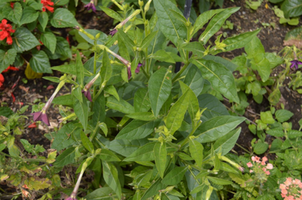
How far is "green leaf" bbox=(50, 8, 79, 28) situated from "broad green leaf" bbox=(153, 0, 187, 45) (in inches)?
49.6

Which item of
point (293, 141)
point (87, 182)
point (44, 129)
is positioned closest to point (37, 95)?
point (44, 129)

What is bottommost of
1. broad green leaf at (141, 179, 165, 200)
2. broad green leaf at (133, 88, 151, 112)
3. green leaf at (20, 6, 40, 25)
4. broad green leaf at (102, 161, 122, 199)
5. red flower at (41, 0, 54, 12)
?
broad green leaf at (141, 179, 165, 200)

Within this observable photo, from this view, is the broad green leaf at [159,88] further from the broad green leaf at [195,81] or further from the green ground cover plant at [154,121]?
the broad green leaf at [195,81]

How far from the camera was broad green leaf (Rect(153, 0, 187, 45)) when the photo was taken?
1.46 m

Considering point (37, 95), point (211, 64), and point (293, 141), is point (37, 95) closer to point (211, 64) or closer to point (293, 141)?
point (211, 64)

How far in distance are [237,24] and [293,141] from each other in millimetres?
1703

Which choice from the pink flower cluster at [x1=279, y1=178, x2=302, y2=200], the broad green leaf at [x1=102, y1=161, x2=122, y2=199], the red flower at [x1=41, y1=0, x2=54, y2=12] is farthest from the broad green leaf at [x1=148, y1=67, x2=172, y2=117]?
the red flower at [x1=41, y1=0, x2=54, y2=12]

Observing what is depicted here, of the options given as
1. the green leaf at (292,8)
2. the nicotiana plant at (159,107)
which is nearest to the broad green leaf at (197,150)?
the nicotiana plant at (159,107)

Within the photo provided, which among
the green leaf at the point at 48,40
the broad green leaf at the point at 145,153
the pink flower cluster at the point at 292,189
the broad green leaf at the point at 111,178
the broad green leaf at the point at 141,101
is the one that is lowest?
the pink flower cluster at the point at 292,189

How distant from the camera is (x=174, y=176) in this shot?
1.52 m

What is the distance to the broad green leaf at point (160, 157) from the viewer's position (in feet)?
4.17

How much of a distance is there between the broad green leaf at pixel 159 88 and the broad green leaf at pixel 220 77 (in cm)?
21

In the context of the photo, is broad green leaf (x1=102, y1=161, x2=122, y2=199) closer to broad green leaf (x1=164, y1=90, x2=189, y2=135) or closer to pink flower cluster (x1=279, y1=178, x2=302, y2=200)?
broad green leaf (x1=164, y1=90, x2=189, y2=135)

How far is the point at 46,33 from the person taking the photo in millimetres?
2498
